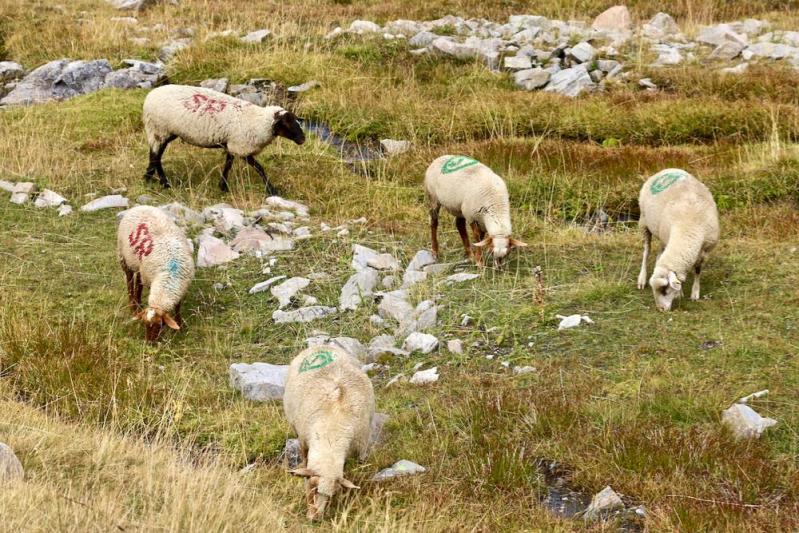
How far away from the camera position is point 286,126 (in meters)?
13.2

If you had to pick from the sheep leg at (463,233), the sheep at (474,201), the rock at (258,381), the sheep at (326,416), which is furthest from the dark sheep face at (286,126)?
the sheep at (326,416)

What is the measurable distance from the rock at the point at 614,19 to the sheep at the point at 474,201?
42.4ft

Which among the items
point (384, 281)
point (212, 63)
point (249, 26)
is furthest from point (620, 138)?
point (249, 26)

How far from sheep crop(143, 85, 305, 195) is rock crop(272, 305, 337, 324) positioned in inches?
157

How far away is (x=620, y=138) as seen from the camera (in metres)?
15.6

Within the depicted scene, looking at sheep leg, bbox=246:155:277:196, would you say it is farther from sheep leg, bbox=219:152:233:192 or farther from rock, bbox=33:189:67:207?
rock, bbox=33:189:67:207

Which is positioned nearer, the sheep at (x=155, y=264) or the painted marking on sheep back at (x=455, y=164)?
the sheep at (x=155, y=264)

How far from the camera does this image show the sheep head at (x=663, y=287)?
8.73 m

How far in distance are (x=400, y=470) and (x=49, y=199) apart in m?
7.82

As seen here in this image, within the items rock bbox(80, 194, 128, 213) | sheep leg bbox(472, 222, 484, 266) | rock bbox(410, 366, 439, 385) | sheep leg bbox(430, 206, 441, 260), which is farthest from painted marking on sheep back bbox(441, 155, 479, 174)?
rock bbox(80, 194, 128, 213)

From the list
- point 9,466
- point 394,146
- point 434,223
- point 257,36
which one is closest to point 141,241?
point 434,223

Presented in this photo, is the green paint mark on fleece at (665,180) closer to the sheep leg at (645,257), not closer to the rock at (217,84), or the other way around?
the sheep leg at (645,257)

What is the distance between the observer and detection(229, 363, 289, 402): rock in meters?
8.05

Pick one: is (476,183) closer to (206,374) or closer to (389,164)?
(206,374)
